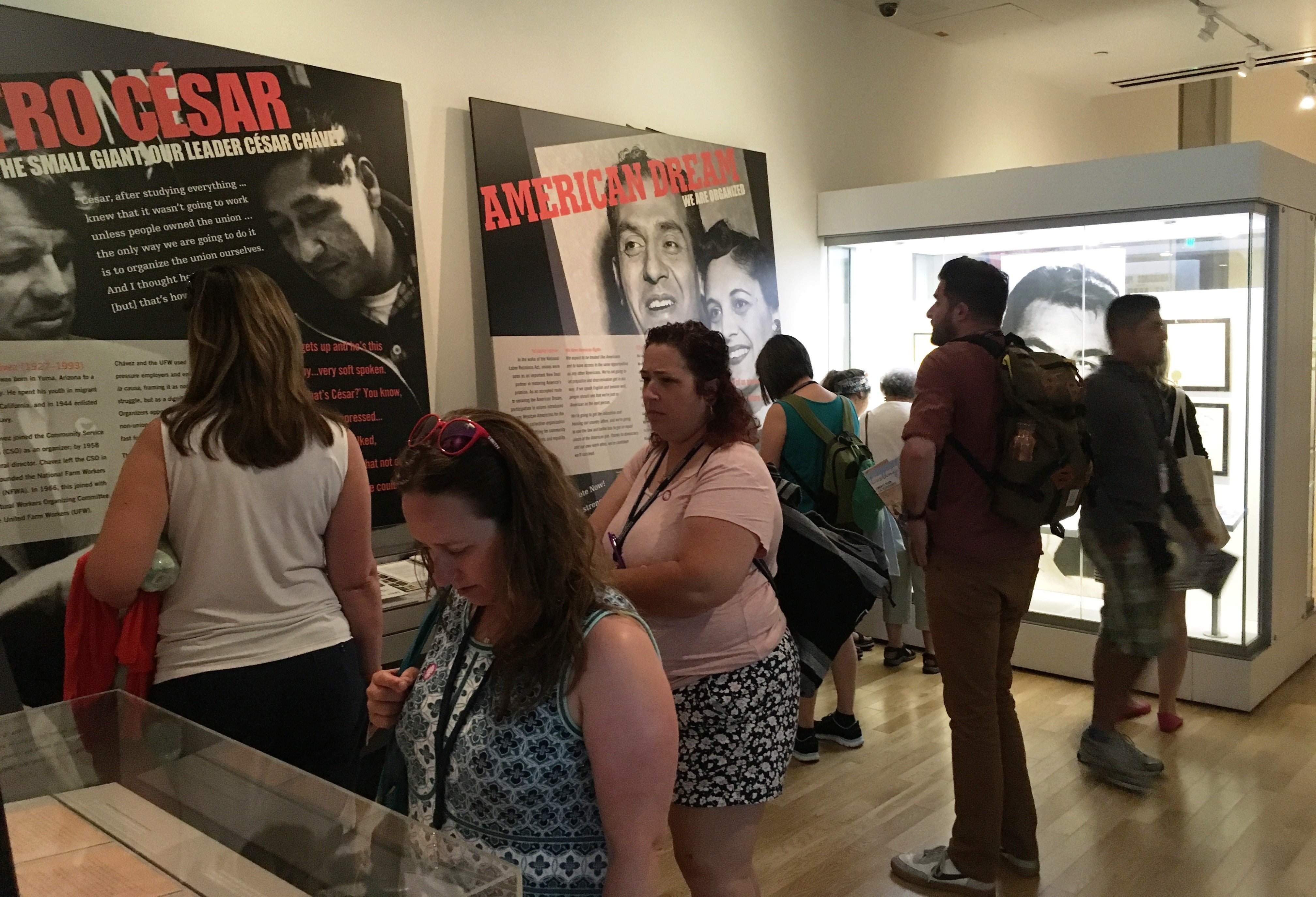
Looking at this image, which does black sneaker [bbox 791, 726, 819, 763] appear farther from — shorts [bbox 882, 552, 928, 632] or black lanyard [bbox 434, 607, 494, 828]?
A: black lanyard [bbox 434, 607, 494, 828]

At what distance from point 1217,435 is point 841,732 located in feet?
7.09

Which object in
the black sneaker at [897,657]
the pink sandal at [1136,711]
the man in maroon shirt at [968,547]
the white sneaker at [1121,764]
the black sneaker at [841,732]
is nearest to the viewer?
the man in maroon shirt at [968,547]

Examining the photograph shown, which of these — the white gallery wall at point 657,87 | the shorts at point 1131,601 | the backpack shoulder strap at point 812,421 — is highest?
the white gallery wall at point 657,87

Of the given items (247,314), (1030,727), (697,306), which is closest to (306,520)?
(247,314)

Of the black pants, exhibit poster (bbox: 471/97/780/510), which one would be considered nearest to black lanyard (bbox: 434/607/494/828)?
the black pants

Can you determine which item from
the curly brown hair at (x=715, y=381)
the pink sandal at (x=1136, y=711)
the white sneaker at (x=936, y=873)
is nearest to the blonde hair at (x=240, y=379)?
the curly brown hair at (x=715, y=381)

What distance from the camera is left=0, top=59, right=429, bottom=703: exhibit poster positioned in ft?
8.86

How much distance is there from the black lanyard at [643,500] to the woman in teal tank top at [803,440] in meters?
1.54

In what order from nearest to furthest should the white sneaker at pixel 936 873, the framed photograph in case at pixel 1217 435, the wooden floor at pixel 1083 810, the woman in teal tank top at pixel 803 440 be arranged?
the white sneaker at pixel 936 873 → the wooden floor at pixel 1083 810 → the woman in teal tank top at pixel 803 440 → the framed photograph in case at pixel 1217 435

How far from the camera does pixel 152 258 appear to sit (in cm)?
299

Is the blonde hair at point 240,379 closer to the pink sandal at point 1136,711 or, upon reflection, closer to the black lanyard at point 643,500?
the black lanyard at point 643,500

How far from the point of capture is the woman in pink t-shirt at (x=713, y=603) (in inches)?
78.2

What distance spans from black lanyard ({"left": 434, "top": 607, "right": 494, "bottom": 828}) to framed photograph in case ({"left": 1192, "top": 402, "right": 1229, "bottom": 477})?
13.7ft

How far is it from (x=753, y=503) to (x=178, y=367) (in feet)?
6.13
